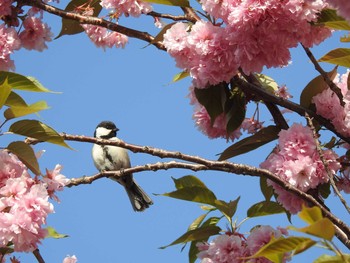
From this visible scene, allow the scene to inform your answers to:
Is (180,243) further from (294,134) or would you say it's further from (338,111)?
(338,111)

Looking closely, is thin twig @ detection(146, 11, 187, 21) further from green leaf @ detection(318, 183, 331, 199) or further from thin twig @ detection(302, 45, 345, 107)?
green leaf @ detection(318, 183, 331, 199)

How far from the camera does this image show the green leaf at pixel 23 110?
7.39 ft

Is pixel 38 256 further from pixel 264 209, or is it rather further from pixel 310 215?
pixel 310 215

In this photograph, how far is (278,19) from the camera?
215 cm

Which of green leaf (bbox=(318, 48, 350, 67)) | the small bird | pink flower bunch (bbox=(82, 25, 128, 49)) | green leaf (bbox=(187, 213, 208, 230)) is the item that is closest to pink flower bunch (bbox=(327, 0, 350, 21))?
green leaf (bbox=(318, 48, 350, 67))

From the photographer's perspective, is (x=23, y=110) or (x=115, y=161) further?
(x=115, y=161)

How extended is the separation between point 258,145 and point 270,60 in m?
0.45

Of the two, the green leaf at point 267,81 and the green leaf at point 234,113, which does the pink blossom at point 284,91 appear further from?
the green leaf at point 234,113

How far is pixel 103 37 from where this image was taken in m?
3.53

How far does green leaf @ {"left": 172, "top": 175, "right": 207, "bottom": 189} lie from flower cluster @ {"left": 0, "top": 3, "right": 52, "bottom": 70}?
98 cm

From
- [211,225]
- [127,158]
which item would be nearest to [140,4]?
[211,225]

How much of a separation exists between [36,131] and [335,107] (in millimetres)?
1116

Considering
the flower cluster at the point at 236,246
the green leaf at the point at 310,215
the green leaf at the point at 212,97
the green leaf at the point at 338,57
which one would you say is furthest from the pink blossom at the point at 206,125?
the green leaf at the point at 310,215

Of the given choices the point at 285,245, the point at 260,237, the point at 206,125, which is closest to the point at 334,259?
the point at 285,245
